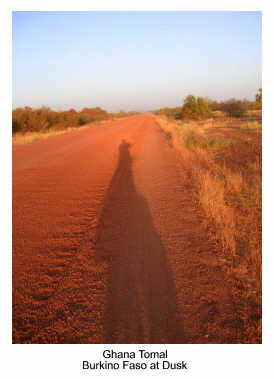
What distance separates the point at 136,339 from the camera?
207 centimetres

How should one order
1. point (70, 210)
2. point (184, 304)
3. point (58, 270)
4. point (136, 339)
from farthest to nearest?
point (70, 210) < point (58, 270) < point (184, 304) < point (136, 339)

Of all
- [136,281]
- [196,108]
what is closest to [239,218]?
[136,281]

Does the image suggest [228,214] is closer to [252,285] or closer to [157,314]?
[252,285]

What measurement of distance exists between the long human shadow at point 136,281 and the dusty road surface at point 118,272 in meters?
0.01

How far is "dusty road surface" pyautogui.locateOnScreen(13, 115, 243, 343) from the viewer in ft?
7.15

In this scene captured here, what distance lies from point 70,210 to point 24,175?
402 cm

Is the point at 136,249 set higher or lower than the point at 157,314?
higher

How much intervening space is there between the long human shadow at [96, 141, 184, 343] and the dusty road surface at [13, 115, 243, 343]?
1 cm

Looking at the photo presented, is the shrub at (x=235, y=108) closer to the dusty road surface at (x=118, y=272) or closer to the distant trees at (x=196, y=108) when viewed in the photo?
the distant trees at (x=196, y=108)

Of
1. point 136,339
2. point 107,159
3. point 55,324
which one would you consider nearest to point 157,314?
point 136,339

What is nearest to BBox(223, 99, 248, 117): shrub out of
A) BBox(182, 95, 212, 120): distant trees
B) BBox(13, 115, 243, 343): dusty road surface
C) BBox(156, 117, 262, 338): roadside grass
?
BBox(182, 95, 212, 120): distant trees

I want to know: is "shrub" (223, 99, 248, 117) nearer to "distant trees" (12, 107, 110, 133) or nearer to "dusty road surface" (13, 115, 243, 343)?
"distant trees" (12, 107, 110, 133)

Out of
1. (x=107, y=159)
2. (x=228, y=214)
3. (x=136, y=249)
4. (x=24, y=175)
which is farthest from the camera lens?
(x=107, y=159)

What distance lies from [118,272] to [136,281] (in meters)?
0.30
